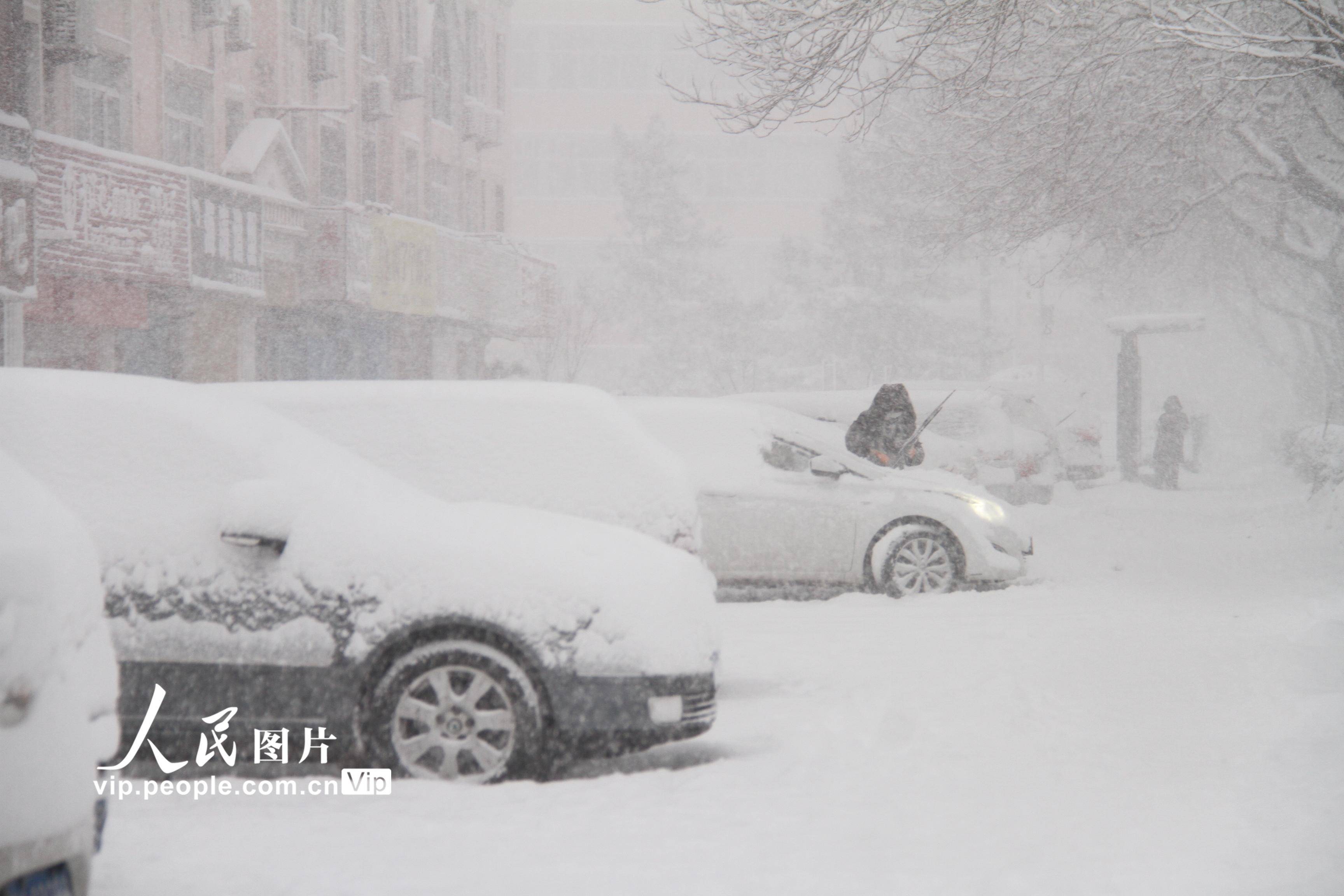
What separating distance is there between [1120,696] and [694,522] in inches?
99.8

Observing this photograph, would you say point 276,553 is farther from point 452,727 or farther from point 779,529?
point 779,529

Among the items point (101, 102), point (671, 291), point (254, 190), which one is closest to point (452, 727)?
point (101, 102)

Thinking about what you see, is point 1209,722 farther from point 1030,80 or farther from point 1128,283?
point 1128,283

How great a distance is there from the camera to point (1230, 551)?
15867 mm

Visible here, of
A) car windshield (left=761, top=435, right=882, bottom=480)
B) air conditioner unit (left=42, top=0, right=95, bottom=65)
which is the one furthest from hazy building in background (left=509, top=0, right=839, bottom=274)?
car windshield (left=761, top=435, right=882, bottom=480)

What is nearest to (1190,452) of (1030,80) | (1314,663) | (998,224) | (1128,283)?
(1128,283)

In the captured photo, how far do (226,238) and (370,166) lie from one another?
9665mm

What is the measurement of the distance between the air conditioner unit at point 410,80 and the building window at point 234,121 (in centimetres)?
705

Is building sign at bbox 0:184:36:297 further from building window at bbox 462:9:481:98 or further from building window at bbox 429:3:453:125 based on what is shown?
building window at bbox 462:9:481:98

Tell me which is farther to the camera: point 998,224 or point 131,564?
point 998,224

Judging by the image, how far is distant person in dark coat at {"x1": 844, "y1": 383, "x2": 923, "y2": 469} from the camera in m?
15.5

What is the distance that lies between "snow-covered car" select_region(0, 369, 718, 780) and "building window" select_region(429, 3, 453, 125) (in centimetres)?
3024

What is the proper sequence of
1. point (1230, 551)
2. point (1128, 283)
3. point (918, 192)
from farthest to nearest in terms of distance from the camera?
point (1128, 283) → point (918, 192) → point (1230, 551)

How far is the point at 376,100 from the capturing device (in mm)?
30406
